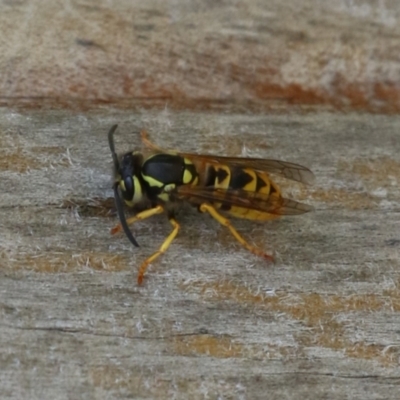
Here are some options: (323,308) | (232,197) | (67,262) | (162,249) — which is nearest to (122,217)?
(162,249)

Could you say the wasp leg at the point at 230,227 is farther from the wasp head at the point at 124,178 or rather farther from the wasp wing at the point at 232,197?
the wasp head at the point at 124,178

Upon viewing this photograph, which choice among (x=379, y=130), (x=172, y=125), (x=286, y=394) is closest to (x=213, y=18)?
(x=172, y=125)

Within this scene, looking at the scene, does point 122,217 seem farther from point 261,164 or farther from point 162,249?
point 261,164

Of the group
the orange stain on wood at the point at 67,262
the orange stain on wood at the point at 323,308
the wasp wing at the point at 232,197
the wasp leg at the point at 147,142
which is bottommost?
the orange stain on wood at the point at 323,308

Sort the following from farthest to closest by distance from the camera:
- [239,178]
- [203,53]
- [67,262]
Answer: [203,53] < [239,178] < [67,262]

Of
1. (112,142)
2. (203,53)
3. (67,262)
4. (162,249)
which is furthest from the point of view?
(203,53)

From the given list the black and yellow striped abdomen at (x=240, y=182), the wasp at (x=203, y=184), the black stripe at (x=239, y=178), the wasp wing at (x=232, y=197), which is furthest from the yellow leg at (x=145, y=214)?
the black stripe at (x=239, y=178)

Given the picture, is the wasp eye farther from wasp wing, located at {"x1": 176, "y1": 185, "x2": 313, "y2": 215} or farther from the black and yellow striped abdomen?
the black and yellow striped abdomen
